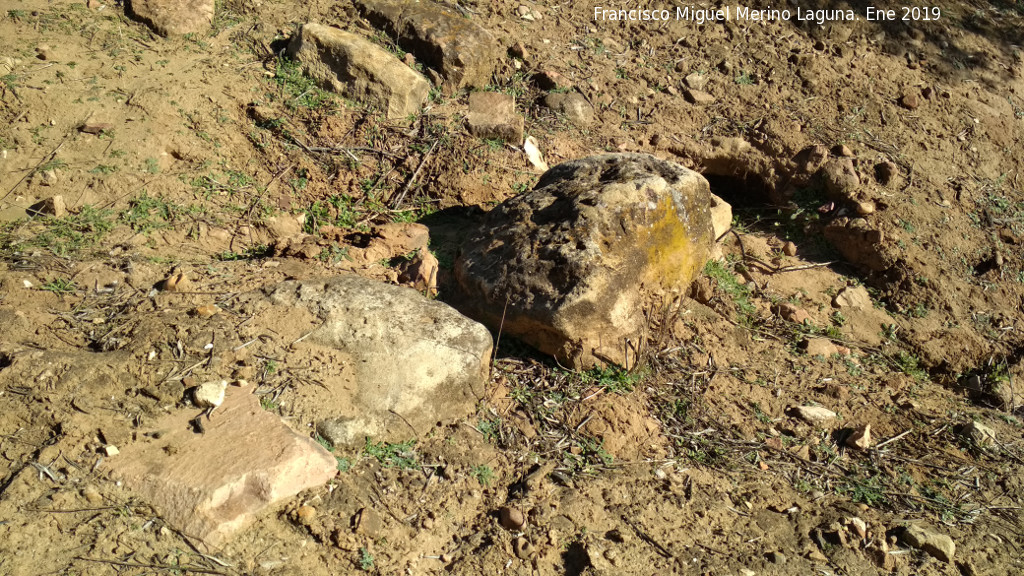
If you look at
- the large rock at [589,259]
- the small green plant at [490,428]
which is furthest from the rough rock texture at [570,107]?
the small green plant at [490,428]

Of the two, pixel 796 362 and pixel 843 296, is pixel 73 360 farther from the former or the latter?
pixel 843 296

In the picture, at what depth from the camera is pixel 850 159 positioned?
5113 millimetres

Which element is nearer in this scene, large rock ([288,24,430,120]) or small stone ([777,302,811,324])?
small stone ([777,302,811,324])

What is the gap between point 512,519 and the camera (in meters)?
2.85

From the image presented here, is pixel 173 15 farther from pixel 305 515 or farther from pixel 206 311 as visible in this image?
pixel 305 515

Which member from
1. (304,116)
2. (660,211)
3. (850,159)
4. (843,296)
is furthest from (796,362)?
(304,116)

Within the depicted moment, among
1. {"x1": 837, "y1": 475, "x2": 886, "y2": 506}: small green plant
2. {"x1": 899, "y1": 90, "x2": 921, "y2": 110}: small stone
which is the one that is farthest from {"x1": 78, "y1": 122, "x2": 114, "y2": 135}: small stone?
{"x1": 899, "y1": 90, "x2": 921, "y2": 110}: small stone

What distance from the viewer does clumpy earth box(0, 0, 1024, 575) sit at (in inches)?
110

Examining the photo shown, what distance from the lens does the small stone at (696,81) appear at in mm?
5668

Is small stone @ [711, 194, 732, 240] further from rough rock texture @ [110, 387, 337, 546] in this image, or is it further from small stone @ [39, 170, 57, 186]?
small stone @ [39, 170, 57, 186]

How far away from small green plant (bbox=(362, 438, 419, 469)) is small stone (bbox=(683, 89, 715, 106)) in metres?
3.67

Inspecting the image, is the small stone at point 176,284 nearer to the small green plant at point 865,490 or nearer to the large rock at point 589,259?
the large rock at point 589,259

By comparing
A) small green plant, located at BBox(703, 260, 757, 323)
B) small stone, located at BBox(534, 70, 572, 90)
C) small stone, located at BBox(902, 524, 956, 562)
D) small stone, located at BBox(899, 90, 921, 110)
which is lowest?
small green plant, located at BBox(703, 260, 757, 323)

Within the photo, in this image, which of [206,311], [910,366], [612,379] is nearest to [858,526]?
[612,379]
